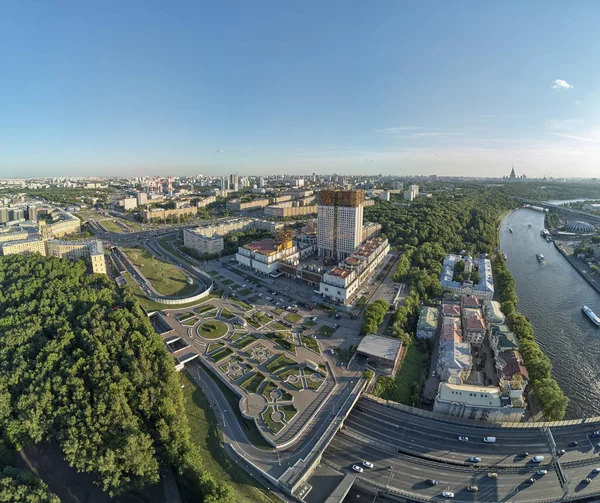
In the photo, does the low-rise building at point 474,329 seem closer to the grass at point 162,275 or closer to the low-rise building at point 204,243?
the grass at point 162,275

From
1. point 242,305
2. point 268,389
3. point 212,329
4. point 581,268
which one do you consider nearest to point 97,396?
point 268,389

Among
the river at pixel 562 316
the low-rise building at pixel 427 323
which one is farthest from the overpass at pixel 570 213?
the low-rise building at pixel 427 323

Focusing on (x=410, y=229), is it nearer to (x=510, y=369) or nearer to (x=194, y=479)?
(x=510, y=369)

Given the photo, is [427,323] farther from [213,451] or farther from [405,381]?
[213,451]

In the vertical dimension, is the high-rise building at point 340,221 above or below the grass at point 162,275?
above

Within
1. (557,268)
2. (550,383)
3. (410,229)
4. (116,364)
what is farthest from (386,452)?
(557,268)

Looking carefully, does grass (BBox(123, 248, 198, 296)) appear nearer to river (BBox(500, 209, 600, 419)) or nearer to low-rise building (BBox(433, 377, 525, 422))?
low-rise building (BBox(433, 377, 525, 422))
